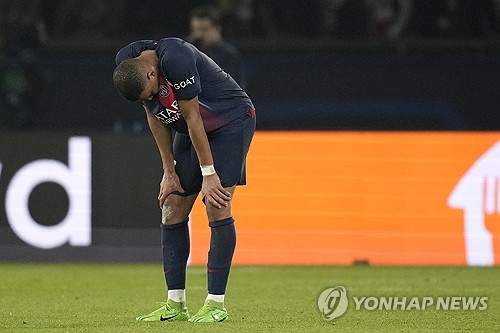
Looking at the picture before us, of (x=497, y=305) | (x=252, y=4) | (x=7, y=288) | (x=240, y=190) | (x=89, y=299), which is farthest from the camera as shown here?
(x=252, y=4)

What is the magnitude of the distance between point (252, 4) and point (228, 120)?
847 cm

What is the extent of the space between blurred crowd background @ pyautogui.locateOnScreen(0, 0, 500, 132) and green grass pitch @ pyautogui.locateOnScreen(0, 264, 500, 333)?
132 inches

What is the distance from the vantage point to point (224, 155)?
628 centimetres

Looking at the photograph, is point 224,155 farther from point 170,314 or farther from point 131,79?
point 170,314

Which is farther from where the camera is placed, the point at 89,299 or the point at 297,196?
the point at 297,196

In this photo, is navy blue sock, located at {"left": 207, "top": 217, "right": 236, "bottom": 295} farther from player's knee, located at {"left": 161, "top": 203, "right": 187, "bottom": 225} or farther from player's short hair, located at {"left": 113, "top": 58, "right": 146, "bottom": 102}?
player's short hair, located at {"left": 113, "top": 58, "right": 146, "bottom": 102}

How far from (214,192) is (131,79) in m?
0.78

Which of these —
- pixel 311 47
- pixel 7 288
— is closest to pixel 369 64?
pixel 311 47

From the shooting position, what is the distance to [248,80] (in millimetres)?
13438

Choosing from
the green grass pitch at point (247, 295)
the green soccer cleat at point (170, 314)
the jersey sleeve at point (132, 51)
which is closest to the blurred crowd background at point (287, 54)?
the green grass pitch at point (247, 295)

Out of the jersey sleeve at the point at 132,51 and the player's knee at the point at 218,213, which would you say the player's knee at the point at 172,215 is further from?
the jersey sleeve at the point at 132,51

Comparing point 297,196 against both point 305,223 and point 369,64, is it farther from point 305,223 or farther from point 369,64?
point 369,64

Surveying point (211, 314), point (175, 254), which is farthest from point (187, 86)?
point (211, 314)

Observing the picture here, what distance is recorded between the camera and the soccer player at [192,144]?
595 centimetres
